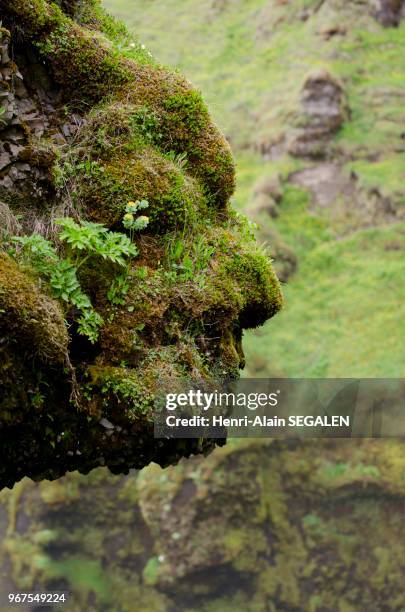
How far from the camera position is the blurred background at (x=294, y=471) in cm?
1266

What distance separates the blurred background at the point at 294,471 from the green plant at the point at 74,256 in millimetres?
7355

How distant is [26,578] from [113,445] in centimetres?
1204

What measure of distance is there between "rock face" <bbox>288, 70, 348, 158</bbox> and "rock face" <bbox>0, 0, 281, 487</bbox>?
40.2 feet

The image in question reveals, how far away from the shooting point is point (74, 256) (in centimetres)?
363

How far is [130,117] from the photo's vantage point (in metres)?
4.12

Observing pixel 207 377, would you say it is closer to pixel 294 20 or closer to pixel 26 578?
pixel 26 578

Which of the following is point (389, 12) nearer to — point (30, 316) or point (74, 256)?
point (74, 256)

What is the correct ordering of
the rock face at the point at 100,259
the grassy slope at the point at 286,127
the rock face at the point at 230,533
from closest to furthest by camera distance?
the rock face at the point at 100,259, the rock face at the point at 230,533, the grassy slope at the point at 286,127

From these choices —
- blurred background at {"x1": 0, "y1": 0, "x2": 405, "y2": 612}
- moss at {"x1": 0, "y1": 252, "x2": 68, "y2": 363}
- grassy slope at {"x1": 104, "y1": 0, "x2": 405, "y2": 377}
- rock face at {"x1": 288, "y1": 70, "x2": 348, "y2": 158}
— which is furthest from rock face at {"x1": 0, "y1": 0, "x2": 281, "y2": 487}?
rock face at {"x1": 288, "y1": 70, "x2": 348, "y2": 158}

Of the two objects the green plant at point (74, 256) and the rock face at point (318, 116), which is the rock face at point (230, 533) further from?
the green plant at point (74, 256)

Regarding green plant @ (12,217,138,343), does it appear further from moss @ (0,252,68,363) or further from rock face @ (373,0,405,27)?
rock face @ (373,0,405,27)

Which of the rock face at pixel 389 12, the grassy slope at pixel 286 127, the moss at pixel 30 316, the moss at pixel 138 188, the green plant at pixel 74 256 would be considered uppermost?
the rock face at pixel 389 12

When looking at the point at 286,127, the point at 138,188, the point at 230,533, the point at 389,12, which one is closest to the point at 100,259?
the point at 138,188

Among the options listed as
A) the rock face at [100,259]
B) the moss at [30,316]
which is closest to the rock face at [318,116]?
the rock face at [100,259]
